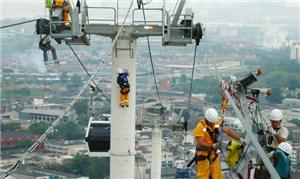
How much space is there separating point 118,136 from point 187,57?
8187 centimetres

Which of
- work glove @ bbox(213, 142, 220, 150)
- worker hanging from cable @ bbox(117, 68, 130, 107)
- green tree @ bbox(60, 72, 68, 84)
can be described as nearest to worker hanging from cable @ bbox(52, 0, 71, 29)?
worker hanging from cable @ bbox(117, 68, 130, 107)

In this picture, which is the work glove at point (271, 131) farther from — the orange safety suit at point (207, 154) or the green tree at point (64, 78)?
the green tree at point (64, 78)

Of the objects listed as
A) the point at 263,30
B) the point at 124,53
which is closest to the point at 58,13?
the point at 124,53

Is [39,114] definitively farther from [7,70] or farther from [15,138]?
[7,70]

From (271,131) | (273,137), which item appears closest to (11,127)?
(271,131)

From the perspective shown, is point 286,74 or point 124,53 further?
point 286,74

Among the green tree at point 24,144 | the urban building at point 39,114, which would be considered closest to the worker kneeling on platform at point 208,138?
the green tree at point 24,144

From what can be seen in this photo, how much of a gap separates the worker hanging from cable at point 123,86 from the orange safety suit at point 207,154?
5.65 feet

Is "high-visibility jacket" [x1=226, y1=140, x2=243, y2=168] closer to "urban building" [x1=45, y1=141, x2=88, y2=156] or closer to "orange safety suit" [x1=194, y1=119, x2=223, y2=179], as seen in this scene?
"orange safety suit" [x1=194, y1=119, x2=223, y2=179]

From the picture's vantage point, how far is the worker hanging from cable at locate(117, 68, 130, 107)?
9.58m

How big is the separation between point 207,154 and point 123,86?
6.30 feet

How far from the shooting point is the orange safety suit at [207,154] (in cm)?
798

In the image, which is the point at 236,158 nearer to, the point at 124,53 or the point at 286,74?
the point at 124,53

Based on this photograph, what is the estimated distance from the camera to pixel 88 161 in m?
50.8
